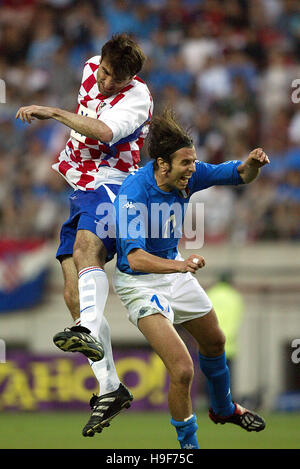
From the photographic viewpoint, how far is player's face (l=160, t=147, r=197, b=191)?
7363 millimetres

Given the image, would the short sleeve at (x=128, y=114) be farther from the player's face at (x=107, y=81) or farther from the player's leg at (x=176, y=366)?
the player's leg at (x=176, y=366)

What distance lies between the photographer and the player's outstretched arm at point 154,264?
6.78 metres

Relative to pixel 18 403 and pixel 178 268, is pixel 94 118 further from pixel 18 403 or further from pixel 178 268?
pixel 18 403

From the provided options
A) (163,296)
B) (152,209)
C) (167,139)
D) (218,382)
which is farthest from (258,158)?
(218,382)

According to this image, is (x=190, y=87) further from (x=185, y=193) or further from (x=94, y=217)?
(x=94, y=217)

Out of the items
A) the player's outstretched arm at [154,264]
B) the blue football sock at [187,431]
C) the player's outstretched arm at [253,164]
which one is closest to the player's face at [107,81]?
the player's outstretched arm at [253,164]

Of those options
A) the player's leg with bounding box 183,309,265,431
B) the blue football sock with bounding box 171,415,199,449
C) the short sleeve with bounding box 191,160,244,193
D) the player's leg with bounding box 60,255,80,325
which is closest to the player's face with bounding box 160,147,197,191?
the short sleeve with bounding box 191,160,244,193

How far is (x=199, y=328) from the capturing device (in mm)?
7738

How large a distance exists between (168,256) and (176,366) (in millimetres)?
938

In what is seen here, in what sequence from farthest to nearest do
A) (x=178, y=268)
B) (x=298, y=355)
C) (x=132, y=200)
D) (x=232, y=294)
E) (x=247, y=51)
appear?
1. (x=247, y=51)
2. (x=298, y=355)
3. (x=232, y=294)
4. (x=132, y=200)
5. (x=178, y=268)

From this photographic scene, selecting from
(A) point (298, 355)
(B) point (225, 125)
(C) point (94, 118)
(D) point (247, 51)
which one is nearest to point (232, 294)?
(A) point (298, 355)

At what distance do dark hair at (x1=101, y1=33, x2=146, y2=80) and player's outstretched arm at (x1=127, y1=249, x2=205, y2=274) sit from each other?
4.50 ft

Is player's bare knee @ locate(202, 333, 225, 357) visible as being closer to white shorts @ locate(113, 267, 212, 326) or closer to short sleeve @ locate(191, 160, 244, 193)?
white shorts @ locate(113, 267, 212, 326)

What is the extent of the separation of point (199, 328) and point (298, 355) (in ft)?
21.6
